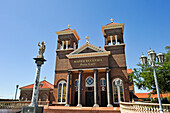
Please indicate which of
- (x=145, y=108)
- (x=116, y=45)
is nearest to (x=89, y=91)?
(x=116, y=45)

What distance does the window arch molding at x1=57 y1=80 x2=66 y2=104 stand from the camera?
77.3 ft

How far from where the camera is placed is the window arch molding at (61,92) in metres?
23.6

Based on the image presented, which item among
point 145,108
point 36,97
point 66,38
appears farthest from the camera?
point 66,38

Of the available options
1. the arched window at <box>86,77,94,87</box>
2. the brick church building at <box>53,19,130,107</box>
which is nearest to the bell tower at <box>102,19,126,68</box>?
the brick church building at <box>53,19,130,107</box>

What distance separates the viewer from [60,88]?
2445 cm

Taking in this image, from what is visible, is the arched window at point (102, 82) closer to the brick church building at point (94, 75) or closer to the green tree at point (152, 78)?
the brick church building at point (94, 75)

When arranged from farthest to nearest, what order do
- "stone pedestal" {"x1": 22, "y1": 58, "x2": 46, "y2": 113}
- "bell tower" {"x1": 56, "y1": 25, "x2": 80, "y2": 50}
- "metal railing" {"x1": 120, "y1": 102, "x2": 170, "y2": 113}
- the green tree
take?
1. "bell tower" {"x1": 56, "y1": 25, "x2": 80, "y2": 50}
2. the green tree
3. "stone pedestal" {"x1": 22, "y1": 58, "x2": 46, "y2": 113}
4. "metal railing" {"x1": 120, "y1": 102, "x2": 170, "y2": 113}

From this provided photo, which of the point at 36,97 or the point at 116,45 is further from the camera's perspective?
the point at 116,45

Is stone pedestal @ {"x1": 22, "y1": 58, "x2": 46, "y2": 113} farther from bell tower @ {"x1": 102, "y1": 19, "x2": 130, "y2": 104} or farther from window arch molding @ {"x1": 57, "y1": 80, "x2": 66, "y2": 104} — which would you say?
bell tower @ {"x1": 102, "y1": 19, "x2": 130, "y2": 104}

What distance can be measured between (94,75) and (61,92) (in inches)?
292

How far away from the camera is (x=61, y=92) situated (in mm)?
24094

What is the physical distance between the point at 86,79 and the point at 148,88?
37.3 feet

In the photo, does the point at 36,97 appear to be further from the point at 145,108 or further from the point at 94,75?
the point at 94,75

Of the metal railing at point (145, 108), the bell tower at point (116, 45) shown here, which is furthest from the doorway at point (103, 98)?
the metal railing at point (145, 108)
